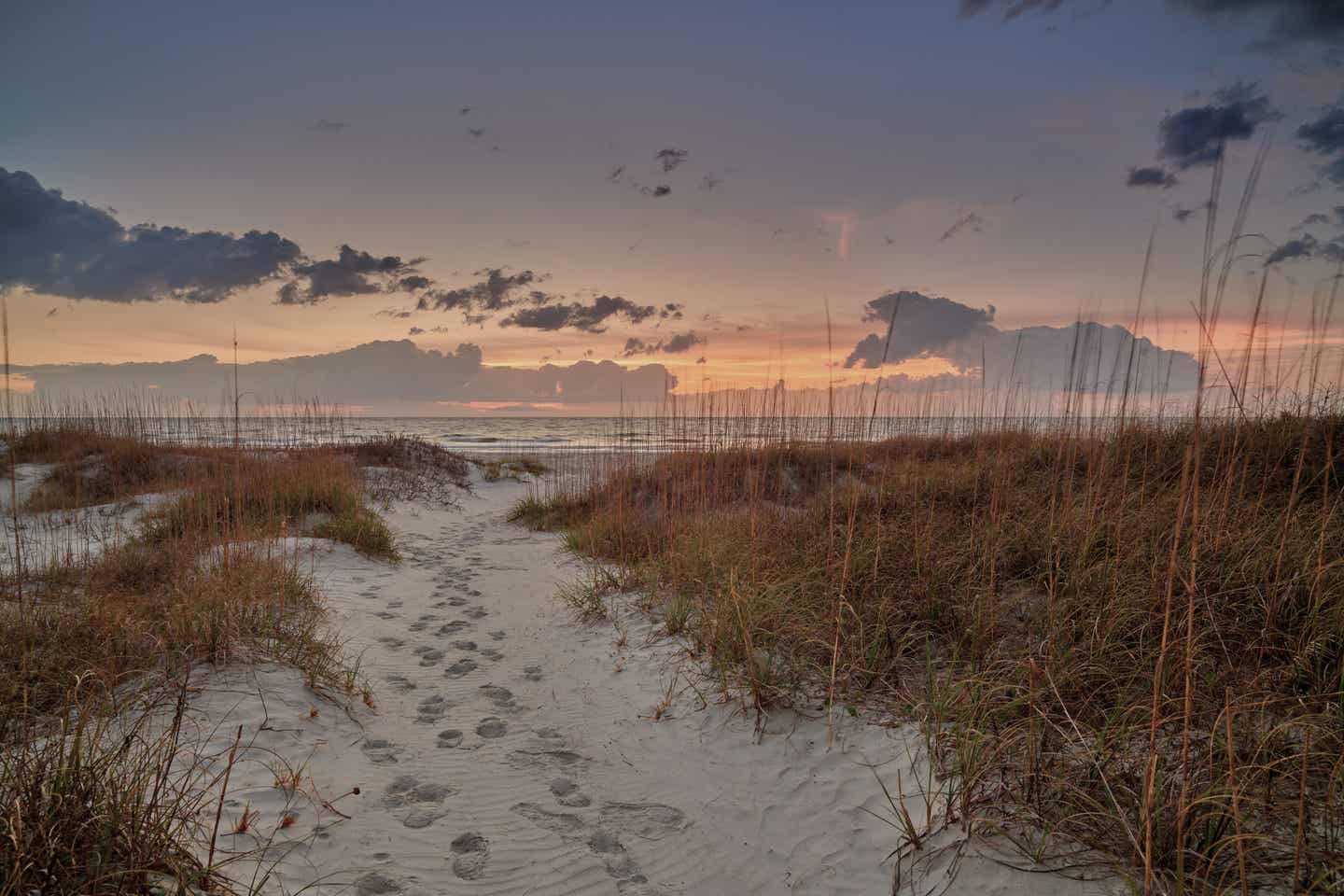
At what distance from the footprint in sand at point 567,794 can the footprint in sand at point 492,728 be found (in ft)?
1.87

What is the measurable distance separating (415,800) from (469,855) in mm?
455

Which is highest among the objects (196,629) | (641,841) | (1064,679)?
(1064,679)

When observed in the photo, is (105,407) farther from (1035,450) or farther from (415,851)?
(1035,450)

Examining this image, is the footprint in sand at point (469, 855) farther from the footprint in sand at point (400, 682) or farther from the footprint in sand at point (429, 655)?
the footprint in sand at point (429, 655)

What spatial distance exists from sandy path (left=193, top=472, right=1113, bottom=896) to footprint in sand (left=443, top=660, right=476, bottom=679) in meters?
0.02

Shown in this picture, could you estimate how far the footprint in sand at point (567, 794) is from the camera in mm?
2594

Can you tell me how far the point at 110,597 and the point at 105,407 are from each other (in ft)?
29.6

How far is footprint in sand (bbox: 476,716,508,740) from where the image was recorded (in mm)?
3172

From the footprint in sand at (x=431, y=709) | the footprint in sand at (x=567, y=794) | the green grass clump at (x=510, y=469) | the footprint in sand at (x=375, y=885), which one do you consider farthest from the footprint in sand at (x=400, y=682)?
the green grass clump at (x=510, y=469)

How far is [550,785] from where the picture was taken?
2.73m

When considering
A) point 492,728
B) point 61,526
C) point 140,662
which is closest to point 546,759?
point 492,728

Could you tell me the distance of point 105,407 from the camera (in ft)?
33.4

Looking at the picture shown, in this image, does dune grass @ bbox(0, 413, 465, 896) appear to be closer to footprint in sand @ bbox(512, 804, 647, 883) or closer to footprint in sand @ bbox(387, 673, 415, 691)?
footprint in sand @ bbox(387, 673, 415, 691)

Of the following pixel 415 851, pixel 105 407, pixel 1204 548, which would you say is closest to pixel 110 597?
pixel 415 851
